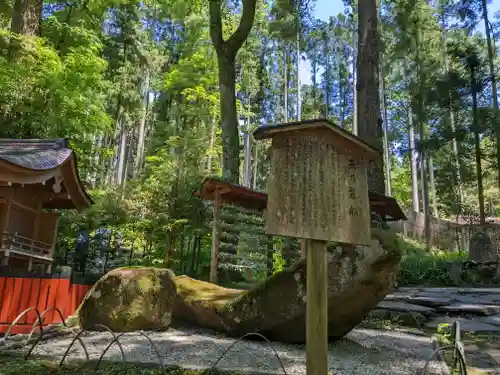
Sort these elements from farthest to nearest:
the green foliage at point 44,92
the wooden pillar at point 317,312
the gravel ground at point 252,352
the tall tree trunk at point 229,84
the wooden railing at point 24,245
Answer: the tall tree trunk at point 229,84 → the green foliage at point 44,92 → the wooden railing at point 24,245 → the gravel ground at point 252,352 → the wooden pillar at point 317,312

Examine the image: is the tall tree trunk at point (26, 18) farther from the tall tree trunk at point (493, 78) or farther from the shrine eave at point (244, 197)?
the tall tree trunk at point (493, 78)

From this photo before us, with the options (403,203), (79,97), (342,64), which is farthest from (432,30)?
(79,97)

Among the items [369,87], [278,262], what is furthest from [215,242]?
[369,87]

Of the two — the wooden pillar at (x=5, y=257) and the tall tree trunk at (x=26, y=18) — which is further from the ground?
the tall tree trunk at (x=26, y=18)

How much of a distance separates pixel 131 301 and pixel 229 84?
830cm

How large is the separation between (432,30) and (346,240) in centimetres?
2632

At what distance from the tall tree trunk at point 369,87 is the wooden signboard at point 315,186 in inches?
289

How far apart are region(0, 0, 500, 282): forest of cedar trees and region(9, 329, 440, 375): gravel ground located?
510 centimetres

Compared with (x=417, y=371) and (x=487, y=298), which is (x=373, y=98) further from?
(x=417, y=371)

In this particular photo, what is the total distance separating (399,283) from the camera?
13.4 meters

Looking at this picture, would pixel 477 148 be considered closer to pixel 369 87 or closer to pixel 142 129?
pixel 369 87

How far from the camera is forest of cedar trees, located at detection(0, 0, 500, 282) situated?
11484 millimetres

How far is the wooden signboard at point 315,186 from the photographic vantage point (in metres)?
3.39

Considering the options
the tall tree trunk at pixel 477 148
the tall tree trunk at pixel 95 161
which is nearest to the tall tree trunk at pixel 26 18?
the tall tree trunk at pixel 95 161
